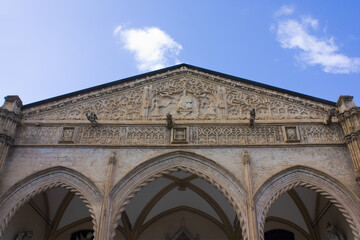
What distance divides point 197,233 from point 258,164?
4.93m

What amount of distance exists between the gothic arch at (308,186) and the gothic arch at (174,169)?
1.76 ft

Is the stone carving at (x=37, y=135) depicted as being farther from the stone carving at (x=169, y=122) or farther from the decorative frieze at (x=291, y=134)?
the decorative frieze at (x=291, y=134)

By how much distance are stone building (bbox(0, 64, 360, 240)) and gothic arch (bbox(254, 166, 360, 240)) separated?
0.10ft

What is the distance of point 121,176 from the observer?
993 cm

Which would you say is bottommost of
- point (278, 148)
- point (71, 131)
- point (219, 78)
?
point (278, 148)

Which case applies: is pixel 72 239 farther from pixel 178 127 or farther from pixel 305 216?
pixel 305 216

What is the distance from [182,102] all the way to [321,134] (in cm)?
490

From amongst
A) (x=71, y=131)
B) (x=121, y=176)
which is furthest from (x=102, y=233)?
(x=71, y=131)

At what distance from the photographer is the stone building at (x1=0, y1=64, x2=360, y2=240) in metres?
9.71

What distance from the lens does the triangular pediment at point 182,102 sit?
37.6 feet

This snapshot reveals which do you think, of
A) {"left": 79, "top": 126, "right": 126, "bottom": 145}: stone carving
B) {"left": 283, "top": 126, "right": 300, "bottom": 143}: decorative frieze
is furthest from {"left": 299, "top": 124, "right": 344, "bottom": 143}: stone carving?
{"left": 79, "top": 126, "right": 126, "bottom": 145}: stone carving

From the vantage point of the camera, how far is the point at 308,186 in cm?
979

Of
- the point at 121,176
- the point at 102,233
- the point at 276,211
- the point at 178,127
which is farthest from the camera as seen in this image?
the point at 276,211

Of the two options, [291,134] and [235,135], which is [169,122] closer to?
[235,135]
